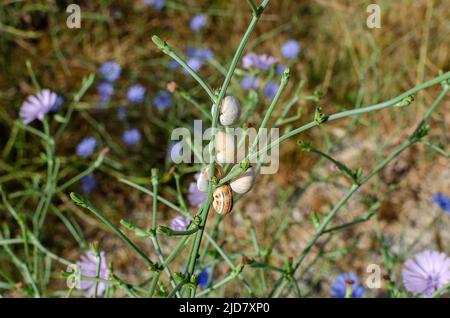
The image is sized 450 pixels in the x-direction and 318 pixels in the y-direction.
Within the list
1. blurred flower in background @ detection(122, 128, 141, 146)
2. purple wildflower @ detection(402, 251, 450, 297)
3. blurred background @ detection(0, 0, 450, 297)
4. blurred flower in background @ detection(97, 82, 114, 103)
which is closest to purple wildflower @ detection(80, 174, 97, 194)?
blurred background @ detection(0, 0, 450, 297)

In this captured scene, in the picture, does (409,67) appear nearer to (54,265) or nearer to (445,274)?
(445,274)

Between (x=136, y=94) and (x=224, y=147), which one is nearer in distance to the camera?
(x=224, y=147)

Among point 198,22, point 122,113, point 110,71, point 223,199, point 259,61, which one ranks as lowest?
point 223,199

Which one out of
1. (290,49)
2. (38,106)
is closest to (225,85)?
(38,106)

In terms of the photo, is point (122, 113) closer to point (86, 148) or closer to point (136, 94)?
point (136, 94)

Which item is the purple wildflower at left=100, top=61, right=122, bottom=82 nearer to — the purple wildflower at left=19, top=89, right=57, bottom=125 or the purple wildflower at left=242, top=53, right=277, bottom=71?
the purple wildflower at left=19, top=89, right=57, bottom=125

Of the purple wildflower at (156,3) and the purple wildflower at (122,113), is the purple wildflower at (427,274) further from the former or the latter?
the purple wildflower at (156,3)
